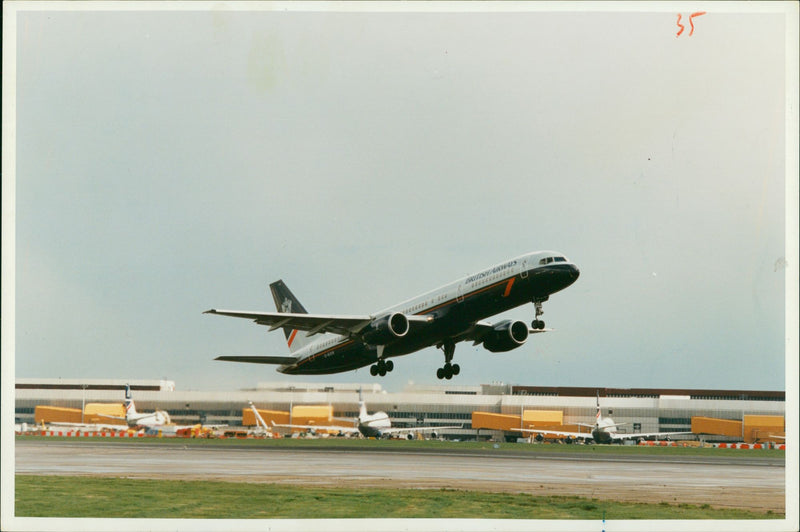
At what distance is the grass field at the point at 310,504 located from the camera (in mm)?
20969

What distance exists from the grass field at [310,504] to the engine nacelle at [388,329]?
33.2ft

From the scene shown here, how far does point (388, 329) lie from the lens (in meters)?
33.4

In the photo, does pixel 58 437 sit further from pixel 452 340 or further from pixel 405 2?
pixel 405 2

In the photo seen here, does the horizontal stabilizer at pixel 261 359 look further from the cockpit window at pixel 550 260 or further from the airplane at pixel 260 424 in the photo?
the cockpit window at pixel 550 260

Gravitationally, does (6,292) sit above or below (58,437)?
above

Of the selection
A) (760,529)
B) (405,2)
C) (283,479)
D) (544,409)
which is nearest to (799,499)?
(760,529)

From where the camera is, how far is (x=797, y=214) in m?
23.0

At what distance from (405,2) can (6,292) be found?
14.0 metres

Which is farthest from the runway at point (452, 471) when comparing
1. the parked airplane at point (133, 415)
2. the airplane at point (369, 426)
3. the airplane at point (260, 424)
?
the parked airplane at point (133, 415)

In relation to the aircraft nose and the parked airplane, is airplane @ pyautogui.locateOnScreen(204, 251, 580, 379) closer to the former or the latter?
the aircraft nose

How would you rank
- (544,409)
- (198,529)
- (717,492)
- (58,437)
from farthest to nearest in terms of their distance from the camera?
(58,437), (544,409), (717,492), (198,529)

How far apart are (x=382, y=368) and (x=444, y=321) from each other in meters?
4.00

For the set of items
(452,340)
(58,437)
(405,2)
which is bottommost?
(58,437)

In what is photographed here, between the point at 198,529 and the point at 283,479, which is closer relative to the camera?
the point at 198,529
